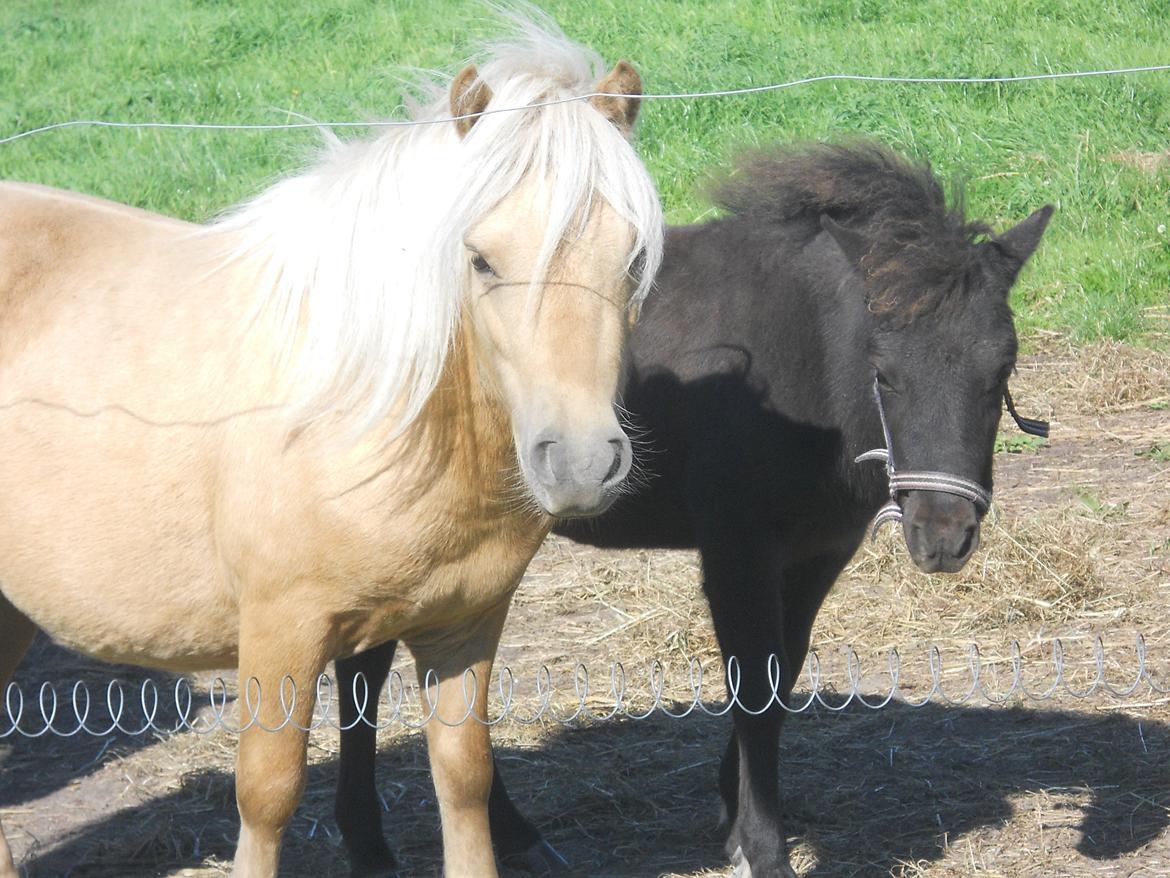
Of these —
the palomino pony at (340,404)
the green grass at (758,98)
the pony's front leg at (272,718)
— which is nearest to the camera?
the palomino pony at (340,404)

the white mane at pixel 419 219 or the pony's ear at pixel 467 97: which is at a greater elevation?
the pony's ear at pixel 467 97

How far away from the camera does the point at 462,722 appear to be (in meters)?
3.13

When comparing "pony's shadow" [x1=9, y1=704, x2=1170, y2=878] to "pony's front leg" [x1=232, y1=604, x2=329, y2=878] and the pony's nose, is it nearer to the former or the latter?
"pony's front leg" [x1=232, y1=604, x2=329, y2=878]

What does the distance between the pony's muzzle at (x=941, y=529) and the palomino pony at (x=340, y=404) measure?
92 cm

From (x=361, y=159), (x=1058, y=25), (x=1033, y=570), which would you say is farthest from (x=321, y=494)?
(x=1058, y=25)

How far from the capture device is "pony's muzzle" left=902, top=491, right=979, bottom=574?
314cm

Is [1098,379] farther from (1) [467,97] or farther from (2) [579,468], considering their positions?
(2) [579,468]

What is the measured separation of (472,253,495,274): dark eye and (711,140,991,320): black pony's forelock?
1231 millimetres

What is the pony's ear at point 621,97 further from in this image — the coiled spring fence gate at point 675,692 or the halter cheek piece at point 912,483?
the coiled spring fence gate at point 675,692

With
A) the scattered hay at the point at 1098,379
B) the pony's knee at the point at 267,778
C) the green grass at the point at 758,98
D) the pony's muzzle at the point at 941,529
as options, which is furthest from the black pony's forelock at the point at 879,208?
the green grass at the point at 758,98

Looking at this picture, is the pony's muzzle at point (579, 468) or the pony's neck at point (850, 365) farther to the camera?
the pony's neck at point (850, 365)

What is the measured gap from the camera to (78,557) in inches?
119

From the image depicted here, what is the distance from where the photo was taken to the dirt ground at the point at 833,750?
3955 mm

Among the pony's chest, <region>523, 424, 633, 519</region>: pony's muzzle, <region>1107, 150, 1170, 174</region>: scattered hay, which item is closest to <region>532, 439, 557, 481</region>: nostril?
<region>523, 424, 633, 519</region>: pony's muzzle
